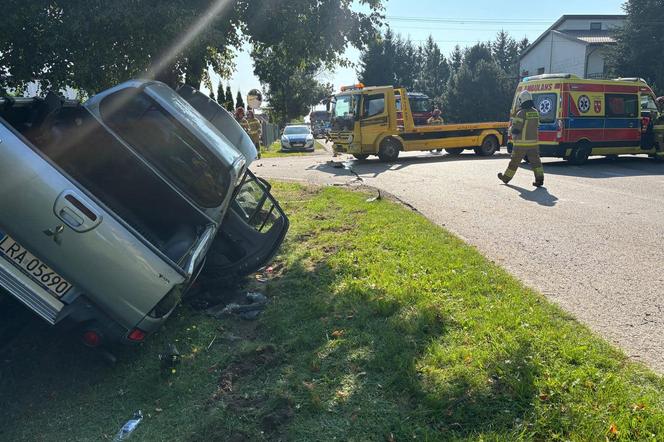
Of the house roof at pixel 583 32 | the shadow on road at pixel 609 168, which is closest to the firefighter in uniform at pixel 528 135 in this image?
the shadow on road at pixel 609 168

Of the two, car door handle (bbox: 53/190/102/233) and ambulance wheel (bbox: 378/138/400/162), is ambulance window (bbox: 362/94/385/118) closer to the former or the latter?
ambulance wheel (bbox: 378/138/400/162)

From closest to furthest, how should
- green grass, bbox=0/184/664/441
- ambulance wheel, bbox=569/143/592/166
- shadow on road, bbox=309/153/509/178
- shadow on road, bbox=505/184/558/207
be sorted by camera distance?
1. green grass, bbox=0/184/664/441
2. shadow on road, bbox=505/184/558/207
3. ambulance wheel, bbox=569/143/592/166
4. shadow on road, bbox=309/153/509/178

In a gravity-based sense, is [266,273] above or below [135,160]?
below

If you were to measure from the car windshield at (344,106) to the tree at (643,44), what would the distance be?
2213 centimetres

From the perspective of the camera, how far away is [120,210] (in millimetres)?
4594

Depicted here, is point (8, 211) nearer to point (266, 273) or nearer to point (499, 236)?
point (266, 273)

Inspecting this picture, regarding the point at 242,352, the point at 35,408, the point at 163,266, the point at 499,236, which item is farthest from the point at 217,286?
the point at 499,236

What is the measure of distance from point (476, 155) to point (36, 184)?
57.1 feet

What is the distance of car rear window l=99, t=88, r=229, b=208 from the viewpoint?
4387 millimetres

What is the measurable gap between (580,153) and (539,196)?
20.3 ft

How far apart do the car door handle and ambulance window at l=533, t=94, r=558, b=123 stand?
43.8 feet

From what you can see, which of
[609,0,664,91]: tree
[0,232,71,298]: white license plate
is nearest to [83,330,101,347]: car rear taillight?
[0,232,71,298]: white license plate

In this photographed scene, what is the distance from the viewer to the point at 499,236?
637 cm

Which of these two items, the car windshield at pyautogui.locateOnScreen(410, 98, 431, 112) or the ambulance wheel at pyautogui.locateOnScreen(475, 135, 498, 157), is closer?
the ambulance wheel at pyautogui.locateOnScreen(475, 135, 498, 157)
